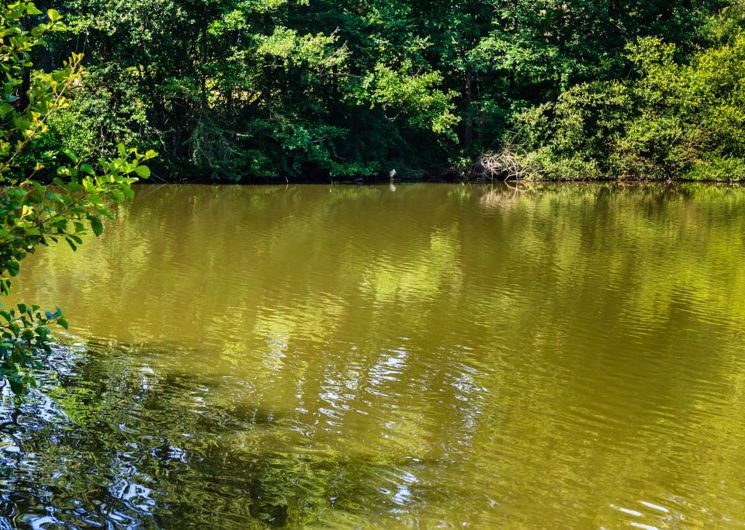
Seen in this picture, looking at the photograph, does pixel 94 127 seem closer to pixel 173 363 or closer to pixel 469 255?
pixel 469 255

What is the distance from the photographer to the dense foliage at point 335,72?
26141mm

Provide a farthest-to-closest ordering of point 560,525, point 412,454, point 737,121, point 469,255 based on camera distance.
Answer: point 737,121 < point 469,255 < point 412,454 < point 560,525

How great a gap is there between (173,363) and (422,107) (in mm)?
25241

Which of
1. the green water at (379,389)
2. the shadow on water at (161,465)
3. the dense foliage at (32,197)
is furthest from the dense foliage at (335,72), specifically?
the dense foliage at (32,197)

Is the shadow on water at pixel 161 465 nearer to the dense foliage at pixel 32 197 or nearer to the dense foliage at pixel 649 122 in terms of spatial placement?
the dense foliage at pixel 32 197

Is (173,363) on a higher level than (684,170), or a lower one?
lower

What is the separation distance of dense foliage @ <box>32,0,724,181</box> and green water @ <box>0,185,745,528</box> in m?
11.3

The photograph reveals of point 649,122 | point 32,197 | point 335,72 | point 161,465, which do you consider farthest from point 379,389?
point 649,122

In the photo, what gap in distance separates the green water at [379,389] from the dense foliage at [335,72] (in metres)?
11.3

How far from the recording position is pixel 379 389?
25.6 feet

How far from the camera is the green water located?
5.43 metres

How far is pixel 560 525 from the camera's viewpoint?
528cm

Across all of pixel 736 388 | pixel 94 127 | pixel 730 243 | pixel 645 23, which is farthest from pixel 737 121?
pixel 736 388

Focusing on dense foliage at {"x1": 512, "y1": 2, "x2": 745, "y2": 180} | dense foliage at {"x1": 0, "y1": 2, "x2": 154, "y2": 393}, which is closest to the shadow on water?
dense foliage at {"x1": 0, "y1": 2, "x2": 154, "y2": 393}
